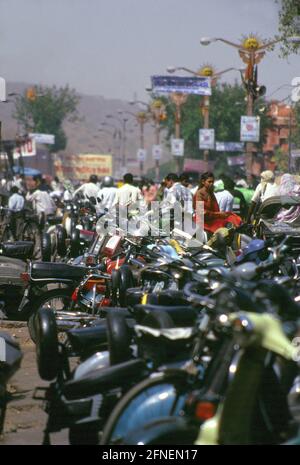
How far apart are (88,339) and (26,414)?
1335 mm

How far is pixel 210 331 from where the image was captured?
492cm

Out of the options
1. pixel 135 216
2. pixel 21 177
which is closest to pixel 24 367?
pixel 135 216

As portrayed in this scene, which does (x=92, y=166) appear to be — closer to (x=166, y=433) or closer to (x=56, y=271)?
(x=56, y=271)

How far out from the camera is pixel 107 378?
5.37 m

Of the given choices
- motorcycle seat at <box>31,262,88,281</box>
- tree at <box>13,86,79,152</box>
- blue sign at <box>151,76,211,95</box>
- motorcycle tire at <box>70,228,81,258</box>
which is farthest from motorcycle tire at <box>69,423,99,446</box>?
tree at <box>13,86,79,152</box>

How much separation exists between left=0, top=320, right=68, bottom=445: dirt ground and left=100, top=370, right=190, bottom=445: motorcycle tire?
1512 mm

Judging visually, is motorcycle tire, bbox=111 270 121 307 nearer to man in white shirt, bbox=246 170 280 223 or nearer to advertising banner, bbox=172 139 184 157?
man in white shirt, bbox=246 170 280 223

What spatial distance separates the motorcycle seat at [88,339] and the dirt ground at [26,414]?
0.61 metres

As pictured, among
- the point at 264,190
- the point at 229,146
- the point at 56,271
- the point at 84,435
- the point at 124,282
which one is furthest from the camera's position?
the point at 229,146

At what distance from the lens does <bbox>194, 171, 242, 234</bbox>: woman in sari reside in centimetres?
1476

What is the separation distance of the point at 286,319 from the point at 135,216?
6.58m

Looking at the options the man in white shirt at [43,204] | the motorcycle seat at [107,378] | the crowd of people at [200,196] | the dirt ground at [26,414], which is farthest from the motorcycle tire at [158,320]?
the man in white shirt at [43,204]

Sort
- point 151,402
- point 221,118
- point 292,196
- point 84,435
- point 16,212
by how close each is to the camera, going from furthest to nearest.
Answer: point 221,118
point 16,212
point 292,196
point 84,435
point 151,402

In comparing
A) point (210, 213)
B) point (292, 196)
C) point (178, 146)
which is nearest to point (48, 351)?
point (292, 196)
